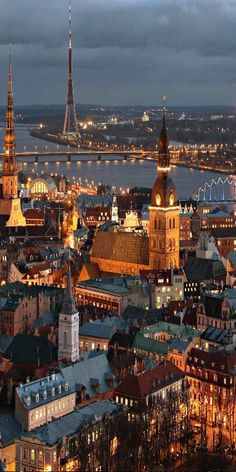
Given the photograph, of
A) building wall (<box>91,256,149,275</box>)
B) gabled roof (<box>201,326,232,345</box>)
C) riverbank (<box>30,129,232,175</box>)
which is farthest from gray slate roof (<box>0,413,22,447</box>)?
riverbank (<box>30,129,232,175</box>)

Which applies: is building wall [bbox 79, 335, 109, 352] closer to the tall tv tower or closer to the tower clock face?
the tower clock face

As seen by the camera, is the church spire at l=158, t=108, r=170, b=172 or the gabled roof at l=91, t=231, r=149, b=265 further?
the gabled roof at l=91, t=231, r=149, b=265

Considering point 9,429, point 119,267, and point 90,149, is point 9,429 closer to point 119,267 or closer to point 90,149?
point 119,267

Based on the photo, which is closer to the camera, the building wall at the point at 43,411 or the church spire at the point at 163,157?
the building wall at the point at 43,411

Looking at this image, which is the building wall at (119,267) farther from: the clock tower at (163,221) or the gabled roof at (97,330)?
the gabled roof at (97,330)

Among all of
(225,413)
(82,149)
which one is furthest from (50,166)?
(225,413)

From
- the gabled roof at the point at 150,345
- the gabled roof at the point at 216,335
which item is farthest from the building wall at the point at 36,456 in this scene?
the gabled roof at the point at 216,335
